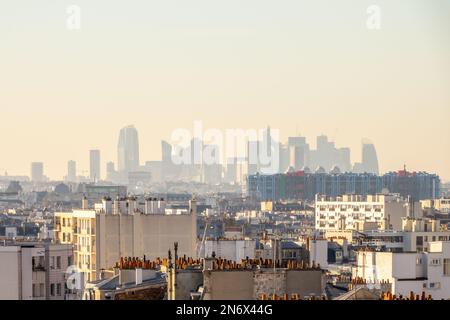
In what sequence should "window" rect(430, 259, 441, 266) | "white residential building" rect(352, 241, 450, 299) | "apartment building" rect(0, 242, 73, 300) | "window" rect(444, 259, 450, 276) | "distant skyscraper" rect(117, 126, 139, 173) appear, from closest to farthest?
1. "white residential building" rect(352, 241, 450, 299)
2. "apartment building" rect(0, 242, 73, 300)
3. "window" rect(444, 259, 450, 276)
4. "window" rect(430, 259, 441, 266)
5. "distant skyscraper" rect(117, 126, 139, 173)

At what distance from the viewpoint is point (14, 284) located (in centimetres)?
2159

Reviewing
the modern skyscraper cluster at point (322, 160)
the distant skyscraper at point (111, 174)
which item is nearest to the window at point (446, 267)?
the distant skyscraper at point (111, 174)

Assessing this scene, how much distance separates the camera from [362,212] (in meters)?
87.3

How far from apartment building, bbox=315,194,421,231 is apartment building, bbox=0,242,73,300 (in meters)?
39.6

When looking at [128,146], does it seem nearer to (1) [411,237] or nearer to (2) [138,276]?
(1) [411,237]

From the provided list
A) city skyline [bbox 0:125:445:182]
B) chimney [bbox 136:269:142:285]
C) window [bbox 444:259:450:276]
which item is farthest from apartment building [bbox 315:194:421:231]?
chimney [bbox 136:269:142:285]

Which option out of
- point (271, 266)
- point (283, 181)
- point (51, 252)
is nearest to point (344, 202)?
point (283, 181)

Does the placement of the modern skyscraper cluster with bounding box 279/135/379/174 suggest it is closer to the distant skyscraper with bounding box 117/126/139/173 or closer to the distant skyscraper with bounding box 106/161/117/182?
the distant skyscraper with bounding box 106/161/117/182

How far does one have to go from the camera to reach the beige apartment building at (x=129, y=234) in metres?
34.1

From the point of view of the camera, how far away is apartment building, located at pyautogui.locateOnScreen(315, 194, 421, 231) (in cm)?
7044

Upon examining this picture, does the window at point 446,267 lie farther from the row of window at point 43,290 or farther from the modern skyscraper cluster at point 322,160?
the modern skyscraper cluster at point 322,160

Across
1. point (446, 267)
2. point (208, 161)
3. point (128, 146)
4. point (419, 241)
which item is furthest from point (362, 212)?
point (446, 267)
